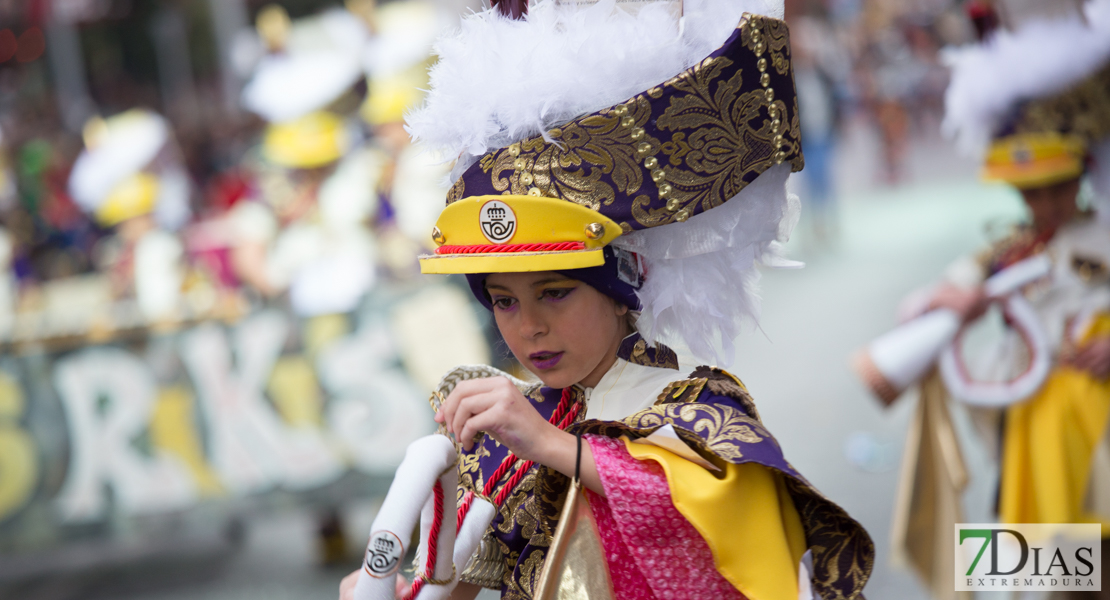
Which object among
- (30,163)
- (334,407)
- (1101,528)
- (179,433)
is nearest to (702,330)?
(1101,528)

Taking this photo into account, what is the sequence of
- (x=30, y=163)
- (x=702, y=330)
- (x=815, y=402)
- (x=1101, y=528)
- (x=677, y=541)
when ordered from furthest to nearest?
(x=30, y=163) → (x=815, y=402) → (x=1101, y=528) → (x=702, y=330) → (x=677, y=541)

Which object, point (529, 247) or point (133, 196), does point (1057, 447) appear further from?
point (133, 196)

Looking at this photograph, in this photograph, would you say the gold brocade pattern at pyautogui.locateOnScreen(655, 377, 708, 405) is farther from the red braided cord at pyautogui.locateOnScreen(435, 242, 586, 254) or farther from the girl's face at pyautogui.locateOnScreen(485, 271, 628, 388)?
the red braided cord at pyautogui.locateOnScreen(435, 242, 586, 254)

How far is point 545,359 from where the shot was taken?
154 cm

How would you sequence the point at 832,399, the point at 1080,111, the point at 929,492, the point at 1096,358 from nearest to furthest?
the point at 1096,358 < the point at 1080,111 < the point at 929,492 < the point at 832,399

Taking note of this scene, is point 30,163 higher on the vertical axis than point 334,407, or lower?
higher

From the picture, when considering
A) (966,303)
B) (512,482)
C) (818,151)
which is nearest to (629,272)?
(512,482)

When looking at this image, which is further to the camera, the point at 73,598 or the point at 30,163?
the point at 30,163

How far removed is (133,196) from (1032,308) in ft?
24.6

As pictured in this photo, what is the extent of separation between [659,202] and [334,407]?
326 cm

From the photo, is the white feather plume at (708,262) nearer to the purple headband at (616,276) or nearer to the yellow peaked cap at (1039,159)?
the purple headband at (616,276)

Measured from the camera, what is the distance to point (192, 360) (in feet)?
14.9

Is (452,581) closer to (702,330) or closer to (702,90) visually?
(702,330)

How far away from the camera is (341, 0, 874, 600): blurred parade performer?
4.49 ft
